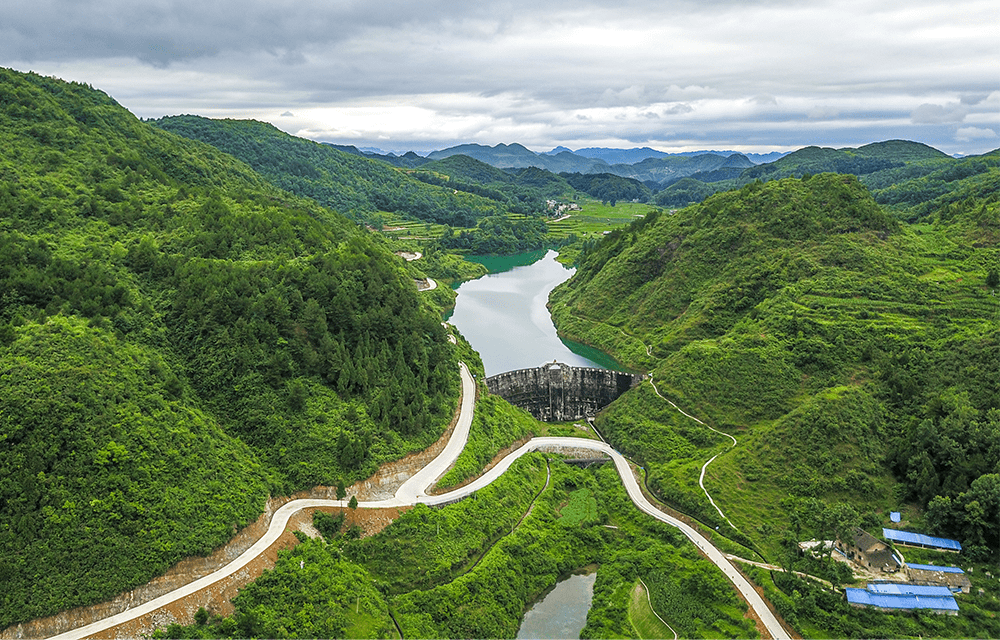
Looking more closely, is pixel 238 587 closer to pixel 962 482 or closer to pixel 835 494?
pixel 835 494

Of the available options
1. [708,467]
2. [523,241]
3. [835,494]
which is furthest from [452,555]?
[523,241]

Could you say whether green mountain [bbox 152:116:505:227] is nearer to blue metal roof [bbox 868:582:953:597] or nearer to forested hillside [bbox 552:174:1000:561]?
forested hillside [bbox 552:174:1000:561]

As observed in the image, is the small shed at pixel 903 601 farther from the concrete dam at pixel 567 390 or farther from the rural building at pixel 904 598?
the concrete dam at pixel 567 390

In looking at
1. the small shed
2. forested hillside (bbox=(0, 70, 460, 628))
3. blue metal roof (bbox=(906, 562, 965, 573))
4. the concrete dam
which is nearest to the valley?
forested hillside (bbox=(0, 70, 460, 628))

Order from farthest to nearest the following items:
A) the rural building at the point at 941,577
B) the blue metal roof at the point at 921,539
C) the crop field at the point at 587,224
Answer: the crop field at the point at 587,224 → the blue metal roof at the point at 921,539 → the rural building at the point at 941,577

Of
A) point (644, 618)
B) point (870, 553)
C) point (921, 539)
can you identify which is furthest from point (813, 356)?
point (644, 618)

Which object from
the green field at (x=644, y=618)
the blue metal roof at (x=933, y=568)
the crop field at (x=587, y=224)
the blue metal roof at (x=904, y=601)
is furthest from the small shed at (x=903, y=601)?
the crop field at (x=587, y=224)

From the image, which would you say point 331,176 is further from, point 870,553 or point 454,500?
point 870,553
